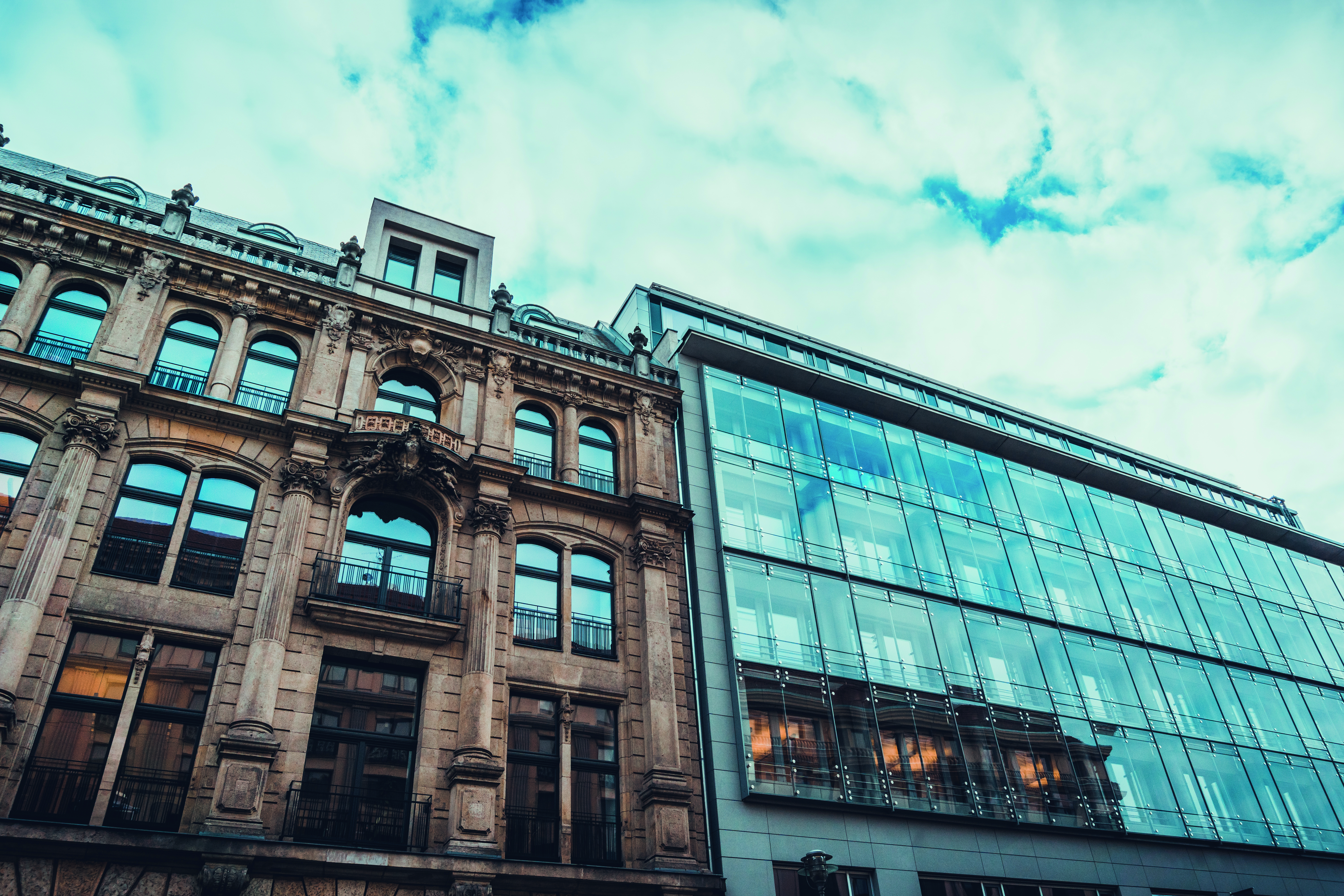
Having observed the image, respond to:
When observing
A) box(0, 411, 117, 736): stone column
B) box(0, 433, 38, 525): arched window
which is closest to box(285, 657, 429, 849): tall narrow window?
box(0, 411, 117, 736): stone column

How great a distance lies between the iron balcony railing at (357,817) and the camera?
58.8ft

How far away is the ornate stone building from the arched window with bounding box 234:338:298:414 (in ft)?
0.27

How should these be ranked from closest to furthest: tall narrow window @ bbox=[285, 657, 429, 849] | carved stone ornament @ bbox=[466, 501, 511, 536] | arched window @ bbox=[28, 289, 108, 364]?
tall narrow window @ bbox=[285, 657, 429, 849], arched window @ bbox=[28, 289, 108, 364], carved stone ornament @ bbox=[466, 501, 511, 536]

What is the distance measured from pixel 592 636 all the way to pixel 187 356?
1236 centimetres

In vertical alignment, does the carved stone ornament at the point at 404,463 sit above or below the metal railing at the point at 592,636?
above

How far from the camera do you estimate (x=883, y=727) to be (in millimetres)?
24766

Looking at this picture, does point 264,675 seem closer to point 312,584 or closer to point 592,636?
point 312,584

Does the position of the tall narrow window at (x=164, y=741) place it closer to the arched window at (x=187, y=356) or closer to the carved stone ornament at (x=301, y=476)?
the carved stone ornament at (x=301, y=476)

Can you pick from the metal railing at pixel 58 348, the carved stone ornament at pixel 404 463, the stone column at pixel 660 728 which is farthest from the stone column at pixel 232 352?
the stone column at pixel 660 728

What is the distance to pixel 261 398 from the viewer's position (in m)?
23.3

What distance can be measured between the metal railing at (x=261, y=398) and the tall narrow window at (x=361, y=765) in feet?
22.8

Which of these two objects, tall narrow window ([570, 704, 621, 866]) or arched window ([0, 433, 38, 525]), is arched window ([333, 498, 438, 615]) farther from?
arched window ([0, 433, 38, 525])

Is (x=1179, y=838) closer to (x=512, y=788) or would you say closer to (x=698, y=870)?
(x=698, y=870)

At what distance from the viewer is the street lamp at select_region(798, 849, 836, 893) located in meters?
18.0
